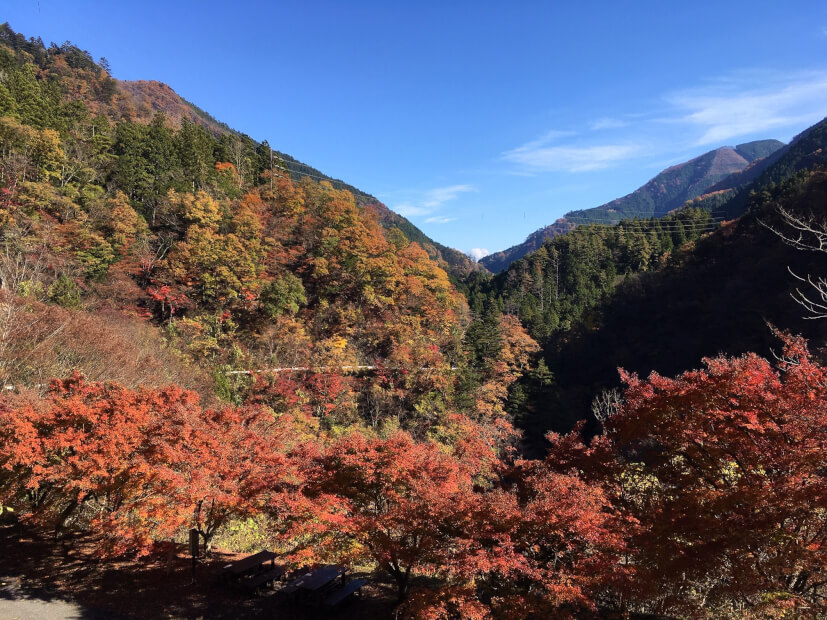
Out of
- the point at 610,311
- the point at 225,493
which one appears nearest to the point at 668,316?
the point at 610,311

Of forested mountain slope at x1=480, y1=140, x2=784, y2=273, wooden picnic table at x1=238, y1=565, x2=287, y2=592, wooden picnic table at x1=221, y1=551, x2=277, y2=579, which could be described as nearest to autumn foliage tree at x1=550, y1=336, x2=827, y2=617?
wooden picnic table at x1=238, y1=565, x2=287, y2=592

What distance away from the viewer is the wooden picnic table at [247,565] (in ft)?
35.4

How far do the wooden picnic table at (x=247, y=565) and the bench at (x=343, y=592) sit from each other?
6.87 feet

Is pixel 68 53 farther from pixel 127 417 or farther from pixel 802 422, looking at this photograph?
pixel 802 422

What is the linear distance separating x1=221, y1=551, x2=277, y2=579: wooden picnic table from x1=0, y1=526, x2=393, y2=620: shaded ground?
37 centimetres

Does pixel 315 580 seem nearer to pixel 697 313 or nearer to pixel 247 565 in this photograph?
pixel 247 565

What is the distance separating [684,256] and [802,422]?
45791mm

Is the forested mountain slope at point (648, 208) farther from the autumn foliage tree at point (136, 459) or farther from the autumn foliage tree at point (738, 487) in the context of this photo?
the autumn foliage tree at point (136, 459)

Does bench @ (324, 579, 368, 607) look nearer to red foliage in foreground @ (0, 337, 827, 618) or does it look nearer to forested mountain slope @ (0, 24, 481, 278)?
red foliage in foreground @ (0, 337, 827, 618)

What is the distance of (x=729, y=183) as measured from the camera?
422 feet

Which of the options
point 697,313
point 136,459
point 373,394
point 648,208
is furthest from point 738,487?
point 648,208

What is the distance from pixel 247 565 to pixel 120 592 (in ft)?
9.32

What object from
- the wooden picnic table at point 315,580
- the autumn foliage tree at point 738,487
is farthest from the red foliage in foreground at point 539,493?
the wooden picnic table at point 315,580

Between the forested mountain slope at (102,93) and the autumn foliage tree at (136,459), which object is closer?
the autumn foliage tree at (136,459)
